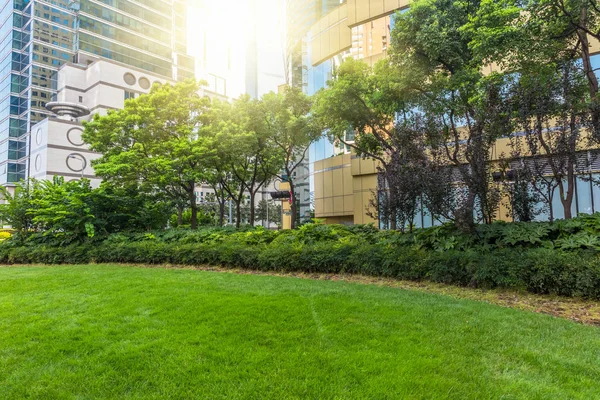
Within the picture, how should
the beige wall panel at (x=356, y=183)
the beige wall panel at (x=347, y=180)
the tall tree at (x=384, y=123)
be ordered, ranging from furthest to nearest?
the beige wall panel at (x=347, y=180)
the beige wall panel at (x=356, y=183)
the tall tree at (x=384, y=123)

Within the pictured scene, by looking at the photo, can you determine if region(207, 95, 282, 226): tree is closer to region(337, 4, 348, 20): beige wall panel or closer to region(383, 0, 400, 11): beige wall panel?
region(383, 0, 400, 11): beige wall panel

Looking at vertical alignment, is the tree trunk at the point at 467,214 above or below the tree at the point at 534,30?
below

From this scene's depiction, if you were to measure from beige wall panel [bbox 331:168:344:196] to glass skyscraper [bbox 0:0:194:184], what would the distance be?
5833 centimetres

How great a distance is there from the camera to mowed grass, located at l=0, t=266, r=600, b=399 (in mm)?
3020

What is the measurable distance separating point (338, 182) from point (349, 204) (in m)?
2.10

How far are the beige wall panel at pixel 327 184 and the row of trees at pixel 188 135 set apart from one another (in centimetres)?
860

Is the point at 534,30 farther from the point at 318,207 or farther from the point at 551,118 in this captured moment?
the point at 318,207

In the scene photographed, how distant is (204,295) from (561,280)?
6.40 meters

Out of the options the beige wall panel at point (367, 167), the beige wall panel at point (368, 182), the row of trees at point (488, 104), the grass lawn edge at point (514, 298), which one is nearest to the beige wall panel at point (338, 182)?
the beige wall panel at point (368, 182)

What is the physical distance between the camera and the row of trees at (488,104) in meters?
8.55

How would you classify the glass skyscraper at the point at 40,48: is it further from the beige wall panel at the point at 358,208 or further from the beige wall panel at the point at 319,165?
the beige wall panel at the point at 358,208

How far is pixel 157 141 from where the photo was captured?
18.5m

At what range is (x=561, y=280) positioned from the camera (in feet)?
20.5

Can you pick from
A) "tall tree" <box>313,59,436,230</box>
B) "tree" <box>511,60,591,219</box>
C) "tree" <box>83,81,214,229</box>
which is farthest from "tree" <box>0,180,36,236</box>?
"tree" <box>511,60,591,219</box>
